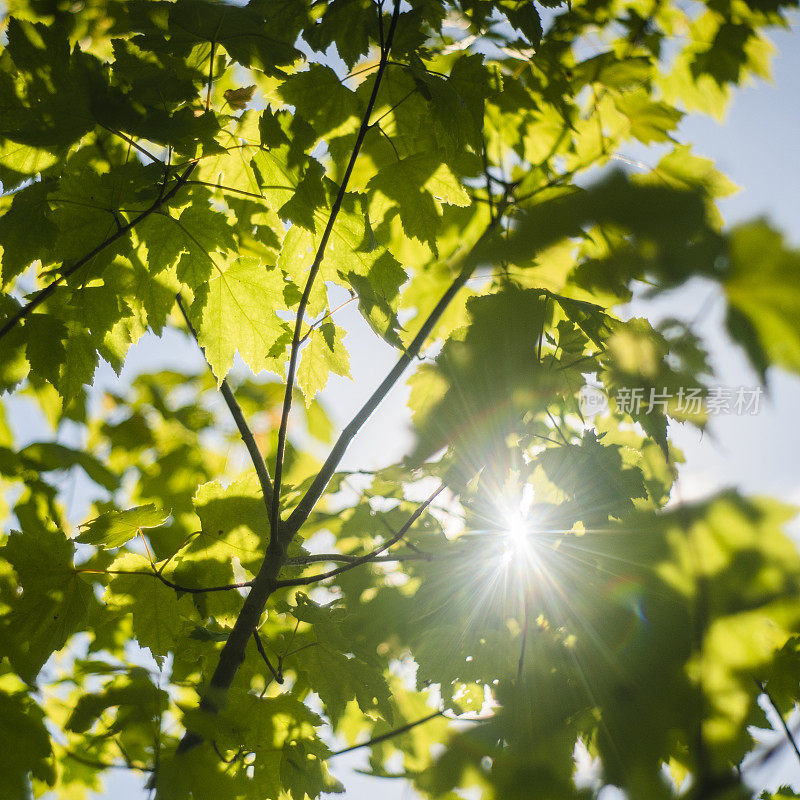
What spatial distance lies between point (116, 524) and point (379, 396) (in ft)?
1.98

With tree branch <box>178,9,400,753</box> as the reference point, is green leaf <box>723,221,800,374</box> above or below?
below

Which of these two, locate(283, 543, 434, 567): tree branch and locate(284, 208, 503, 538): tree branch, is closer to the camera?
locate(283, 543, 434, 567): tree branch

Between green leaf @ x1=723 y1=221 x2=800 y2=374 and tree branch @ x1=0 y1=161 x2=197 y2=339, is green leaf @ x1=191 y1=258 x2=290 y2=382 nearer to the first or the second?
tree branch @ x1=0 y1=161 x2=197 y2=339

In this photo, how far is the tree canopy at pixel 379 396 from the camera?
852mm

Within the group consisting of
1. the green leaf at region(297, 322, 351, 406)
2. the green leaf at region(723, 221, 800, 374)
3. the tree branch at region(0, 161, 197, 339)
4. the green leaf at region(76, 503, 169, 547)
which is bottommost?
the green leaf at region(723, 221, 800, 374)

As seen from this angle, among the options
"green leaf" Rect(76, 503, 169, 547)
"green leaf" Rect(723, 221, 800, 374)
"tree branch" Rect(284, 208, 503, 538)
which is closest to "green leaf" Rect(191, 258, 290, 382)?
"tree branch" Rect(284, 208, 503, 538)

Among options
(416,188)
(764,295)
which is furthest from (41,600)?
(764,295)

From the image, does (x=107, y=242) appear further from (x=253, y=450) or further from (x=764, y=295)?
(x=764, y=295)

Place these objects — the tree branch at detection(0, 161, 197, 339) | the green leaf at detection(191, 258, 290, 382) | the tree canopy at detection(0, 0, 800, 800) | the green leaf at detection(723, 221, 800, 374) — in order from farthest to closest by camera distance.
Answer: the green leaf at detection(191, 258, 290, 382) → the tree branch at detection(0, 161, 197, 339) → the tree canopy at detection(0, 0, 800, 800) → the green leaf at detection(723, 221, 800, 374)

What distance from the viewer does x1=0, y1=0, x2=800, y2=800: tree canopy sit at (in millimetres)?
852

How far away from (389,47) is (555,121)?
0.61 metres

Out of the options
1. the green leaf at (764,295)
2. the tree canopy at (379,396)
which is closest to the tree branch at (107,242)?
the tree canopy at (379,396)

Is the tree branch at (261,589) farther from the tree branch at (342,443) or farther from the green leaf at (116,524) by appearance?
the green leaf at (116,524)

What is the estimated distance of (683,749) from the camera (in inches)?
41.6
